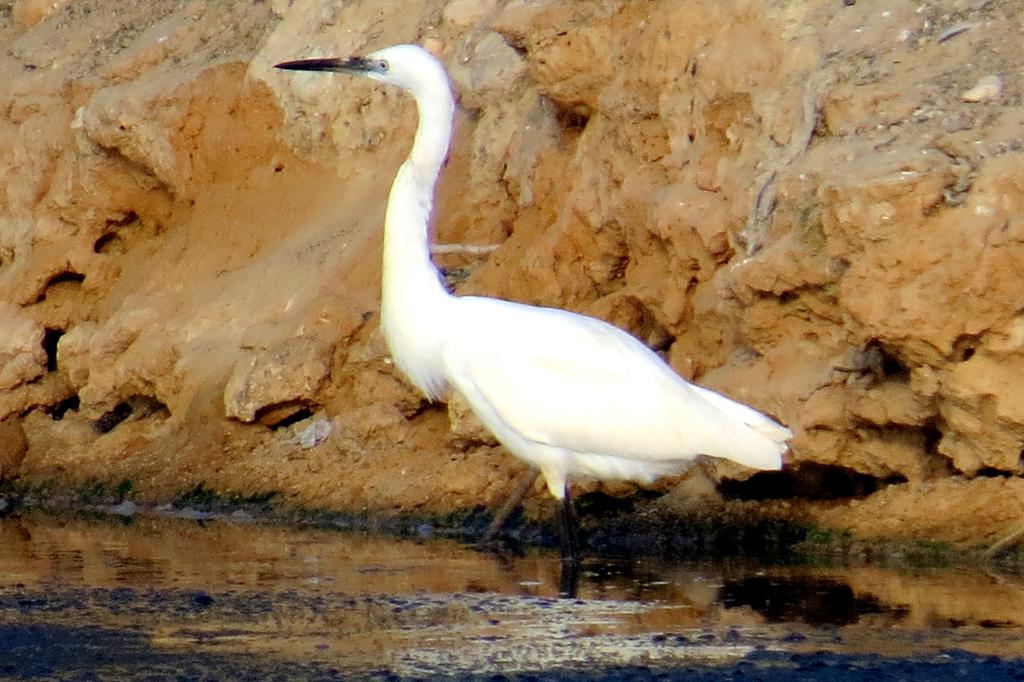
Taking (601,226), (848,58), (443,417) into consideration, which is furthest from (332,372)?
(848,58)

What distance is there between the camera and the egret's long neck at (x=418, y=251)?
10344 mm

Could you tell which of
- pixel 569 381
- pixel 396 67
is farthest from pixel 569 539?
pixel 396 67

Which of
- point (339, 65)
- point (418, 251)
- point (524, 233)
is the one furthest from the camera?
point (524, 233)

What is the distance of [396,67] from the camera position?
35.0ft

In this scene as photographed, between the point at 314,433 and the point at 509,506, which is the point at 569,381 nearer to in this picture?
the point at 509,506

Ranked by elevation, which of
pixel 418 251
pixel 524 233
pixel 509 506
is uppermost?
pixel 524 233

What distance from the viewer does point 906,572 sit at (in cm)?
938

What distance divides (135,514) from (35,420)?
7.78 feet

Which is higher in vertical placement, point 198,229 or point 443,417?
point 198,229

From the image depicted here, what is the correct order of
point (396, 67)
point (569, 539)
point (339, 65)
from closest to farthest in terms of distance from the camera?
point (569, 539) < point (339, 65) < point (396, 67)

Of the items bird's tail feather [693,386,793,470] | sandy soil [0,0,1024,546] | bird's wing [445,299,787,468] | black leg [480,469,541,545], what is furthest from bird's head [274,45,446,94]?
bird's tail feather [693,386,793,470]

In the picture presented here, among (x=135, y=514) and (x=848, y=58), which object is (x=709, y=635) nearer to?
(x=848, y=58)

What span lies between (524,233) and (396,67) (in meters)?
2.92

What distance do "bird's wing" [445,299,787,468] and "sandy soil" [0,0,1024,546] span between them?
0.73 metres
